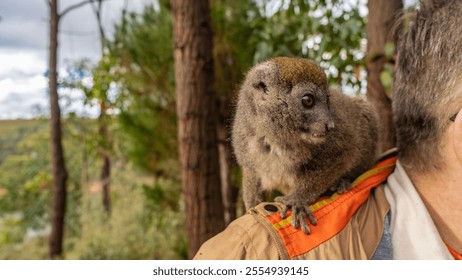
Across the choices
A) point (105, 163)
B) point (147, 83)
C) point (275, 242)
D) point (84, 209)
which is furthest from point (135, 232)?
point (275, 242)

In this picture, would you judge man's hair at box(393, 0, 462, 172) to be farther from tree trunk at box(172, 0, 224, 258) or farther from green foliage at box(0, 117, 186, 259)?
green foliage at box(0, 117, 186, 259)

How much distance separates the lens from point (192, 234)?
2646 mm

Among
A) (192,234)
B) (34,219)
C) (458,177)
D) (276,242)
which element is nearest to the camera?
(276,242)

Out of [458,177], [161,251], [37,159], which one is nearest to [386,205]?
[458,177]

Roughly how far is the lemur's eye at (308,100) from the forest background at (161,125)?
0.50 meters

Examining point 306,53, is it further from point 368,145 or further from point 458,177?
point 458,177

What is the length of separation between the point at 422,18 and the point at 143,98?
3.50 meters

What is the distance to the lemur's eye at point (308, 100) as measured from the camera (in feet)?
4.45

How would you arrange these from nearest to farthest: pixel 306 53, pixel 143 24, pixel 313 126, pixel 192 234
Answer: pixel 313 126 → pixel 306 53 → pixel 192 234 → pixel 143 24

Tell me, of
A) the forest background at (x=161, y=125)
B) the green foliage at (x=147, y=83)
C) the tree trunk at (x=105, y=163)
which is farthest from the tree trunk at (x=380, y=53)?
the tree trunk at (x=105, y=163)

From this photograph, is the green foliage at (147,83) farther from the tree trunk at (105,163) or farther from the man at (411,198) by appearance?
the man at (411,198)

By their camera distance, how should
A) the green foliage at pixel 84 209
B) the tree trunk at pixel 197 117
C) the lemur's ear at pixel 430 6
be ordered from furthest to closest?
1. the green foliage at pixel 84 209
2. the tree trunk at pixel 197 117
3. the lemur's ear at pixel 430 6

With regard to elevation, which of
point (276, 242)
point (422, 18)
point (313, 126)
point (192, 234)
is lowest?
point (192, 234)
